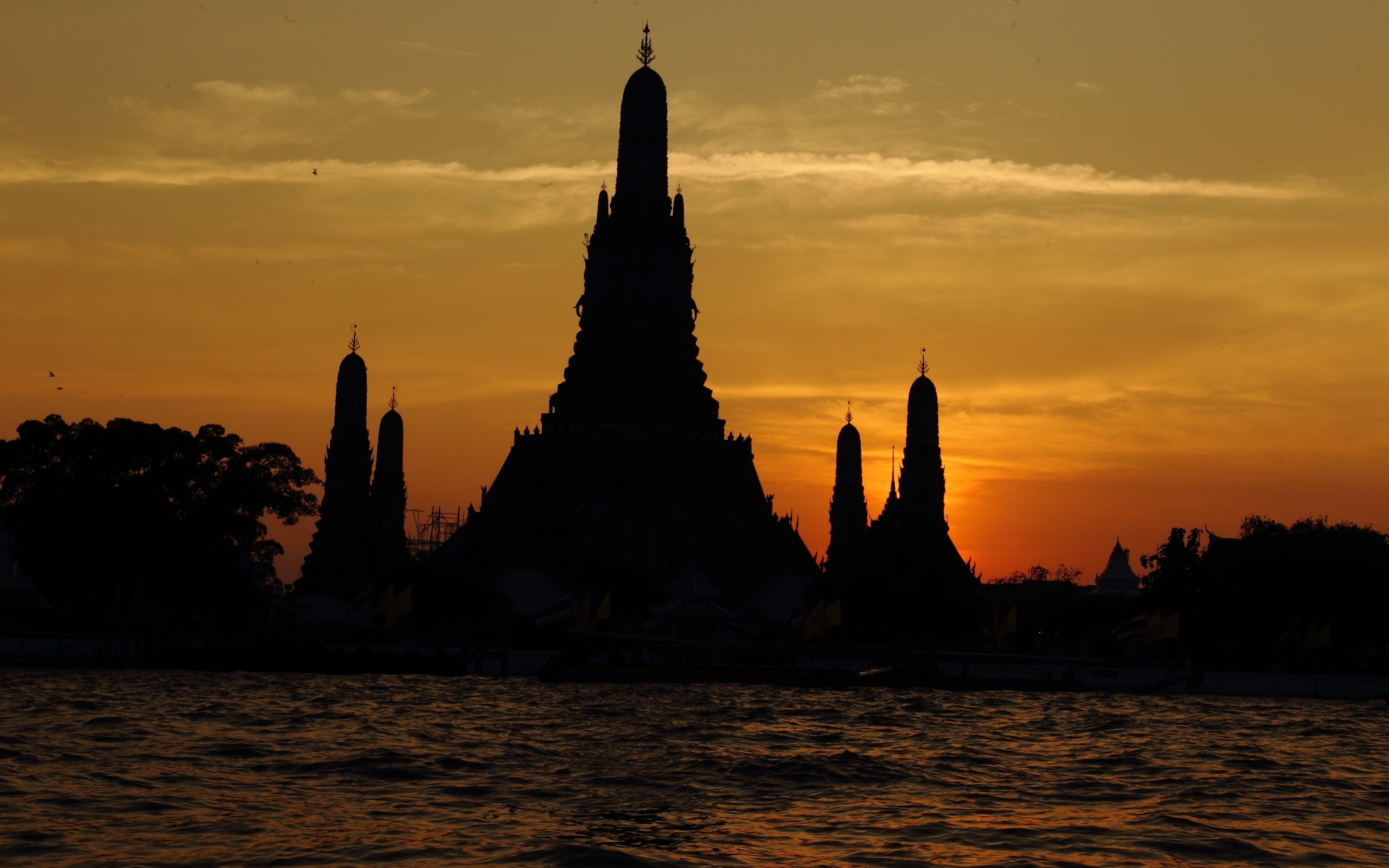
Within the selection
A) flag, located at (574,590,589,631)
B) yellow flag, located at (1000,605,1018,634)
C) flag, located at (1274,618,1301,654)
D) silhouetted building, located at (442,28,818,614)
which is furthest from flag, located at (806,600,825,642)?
silhouetted building, located at (442,28,818,614)

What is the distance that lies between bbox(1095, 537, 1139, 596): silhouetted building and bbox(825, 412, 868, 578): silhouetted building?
27946 millimetres

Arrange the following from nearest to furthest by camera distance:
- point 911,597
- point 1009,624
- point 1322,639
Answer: point 1322,639 < point 1009,624 < point 911,597

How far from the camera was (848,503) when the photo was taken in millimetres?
133750

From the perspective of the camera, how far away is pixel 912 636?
306 ft

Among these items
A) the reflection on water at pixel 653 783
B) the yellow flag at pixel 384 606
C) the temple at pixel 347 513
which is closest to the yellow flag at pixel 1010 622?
the reflection on water at pixel 653 783

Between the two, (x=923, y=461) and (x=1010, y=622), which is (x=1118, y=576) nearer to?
(x=923, y=461)

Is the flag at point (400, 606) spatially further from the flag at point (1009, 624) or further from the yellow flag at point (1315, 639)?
the yellow flag at point (1315, 639)

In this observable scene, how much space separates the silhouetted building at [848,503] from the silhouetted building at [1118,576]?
27946 millimetres

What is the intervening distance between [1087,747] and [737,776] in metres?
12.0

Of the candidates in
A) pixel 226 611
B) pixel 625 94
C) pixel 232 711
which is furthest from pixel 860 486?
pixel 232 711

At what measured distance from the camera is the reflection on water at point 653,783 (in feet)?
85.3

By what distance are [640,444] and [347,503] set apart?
20461 mm

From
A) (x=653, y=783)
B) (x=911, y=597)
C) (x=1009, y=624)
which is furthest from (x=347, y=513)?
(x=653, y=783)

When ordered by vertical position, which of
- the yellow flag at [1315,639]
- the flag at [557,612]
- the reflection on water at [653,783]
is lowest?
the reflection on water at [653,783]
